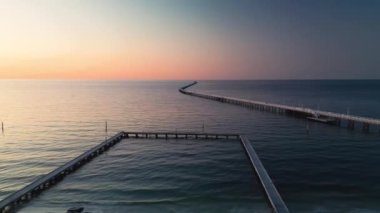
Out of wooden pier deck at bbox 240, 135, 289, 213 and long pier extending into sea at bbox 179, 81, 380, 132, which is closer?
wooden pier deck at bbox 240, 135, 289, 213

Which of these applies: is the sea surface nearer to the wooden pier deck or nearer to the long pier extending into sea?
the wooden pier deck

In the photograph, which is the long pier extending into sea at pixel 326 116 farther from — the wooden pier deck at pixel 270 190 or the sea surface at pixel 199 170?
the wooden pier deck at pixel 270 190

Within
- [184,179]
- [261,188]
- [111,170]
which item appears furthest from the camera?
[111,170]

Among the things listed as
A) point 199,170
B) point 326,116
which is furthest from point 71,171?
point 326,116

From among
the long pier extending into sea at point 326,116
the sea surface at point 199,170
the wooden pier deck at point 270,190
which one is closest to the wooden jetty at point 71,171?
the wooden pier deck at point 270,190

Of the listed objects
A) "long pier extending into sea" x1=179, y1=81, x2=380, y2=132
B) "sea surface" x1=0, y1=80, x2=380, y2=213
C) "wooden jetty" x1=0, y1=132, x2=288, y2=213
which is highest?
"long pier extending into sea" x1=179, y1=81, x2=380, y2=132

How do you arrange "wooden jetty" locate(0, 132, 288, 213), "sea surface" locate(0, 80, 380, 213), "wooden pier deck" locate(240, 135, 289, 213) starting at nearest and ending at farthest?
1. "wooden pier deck" locate(240, 135, 289, 213)
2. "wooden jetty" locate(0, 132, 288, 213)
3. "sea surface" locate(0, 80, 380, 213)

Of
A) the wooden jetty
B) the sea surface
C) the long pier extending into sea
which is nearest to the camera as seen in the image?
the wooden jetty

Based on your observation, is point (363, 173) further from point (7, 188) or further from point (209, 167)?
point (7, 188)

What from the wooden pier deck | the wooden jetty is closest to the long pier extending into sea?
the wooden jetty

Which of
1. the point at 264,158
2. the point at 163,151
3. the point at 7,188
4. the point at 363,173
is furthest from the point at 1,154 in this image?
the point at 363,173

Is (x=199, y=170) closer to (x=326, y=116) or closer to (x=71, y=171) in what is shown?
(x=71, y=171)
